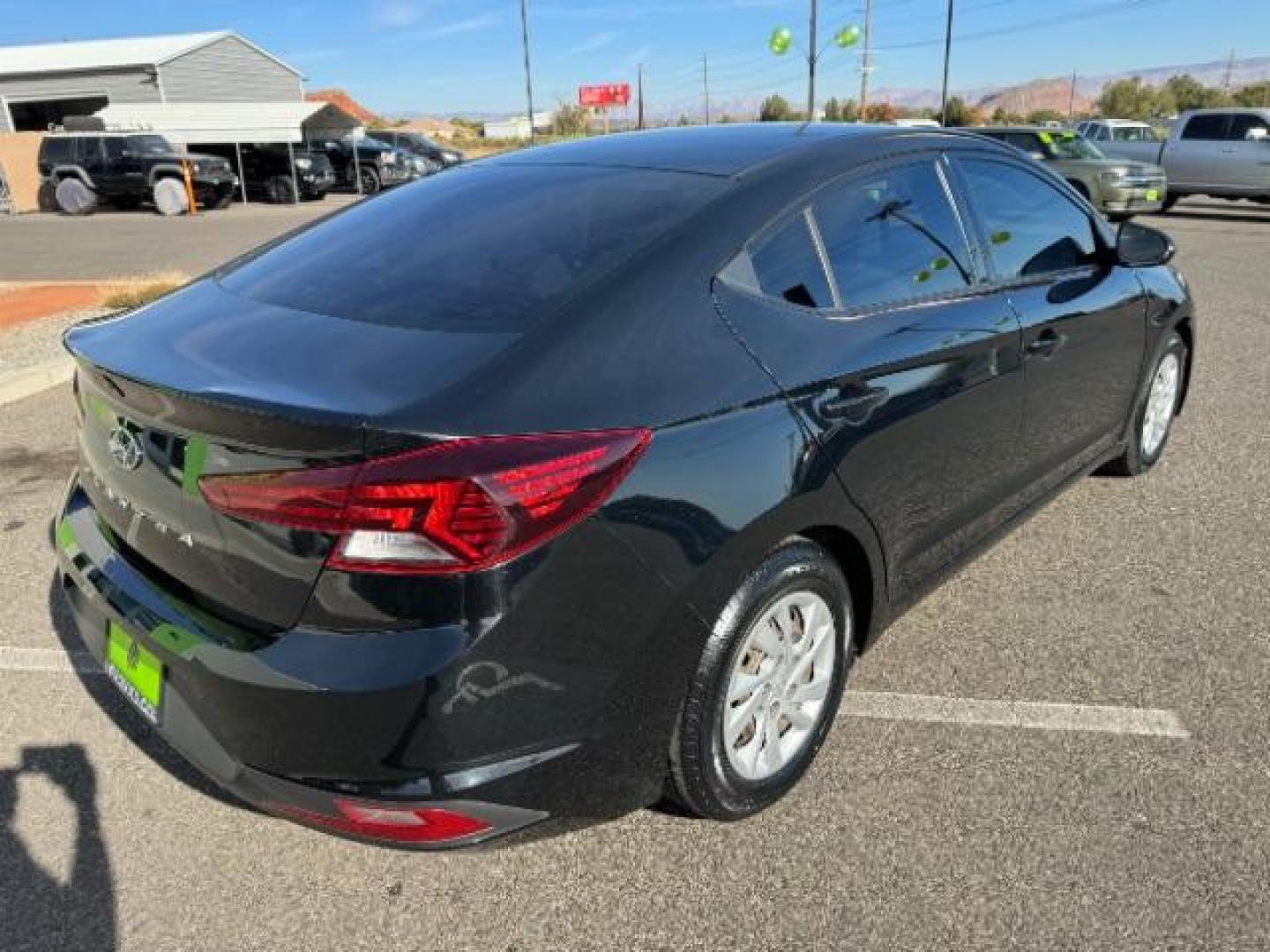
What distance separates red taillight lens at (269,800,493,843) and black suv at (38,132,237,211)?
83.3 feet

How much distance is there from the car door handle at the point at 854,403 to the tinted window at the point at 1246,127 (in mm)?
20362

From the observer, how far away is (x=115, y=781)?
8.69 ft

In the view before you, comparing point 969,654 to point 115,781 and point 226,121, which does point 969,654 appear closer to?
point 115,781

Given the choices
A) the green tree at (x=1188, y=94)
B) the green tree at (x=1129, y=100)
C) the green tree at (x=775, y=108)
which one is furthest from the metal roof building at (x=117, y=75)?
the green tree at (x=1188, y=94)

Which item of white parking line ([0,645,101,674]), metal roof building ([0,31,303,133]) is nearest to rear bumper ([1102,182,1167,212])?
white parking line ([0,645,101,674])

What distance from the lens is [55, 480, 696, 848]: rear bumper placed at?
71.2 inches

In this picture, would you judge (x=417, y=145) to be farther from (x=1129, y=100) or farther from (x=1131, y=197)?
(x=1129, y=100)

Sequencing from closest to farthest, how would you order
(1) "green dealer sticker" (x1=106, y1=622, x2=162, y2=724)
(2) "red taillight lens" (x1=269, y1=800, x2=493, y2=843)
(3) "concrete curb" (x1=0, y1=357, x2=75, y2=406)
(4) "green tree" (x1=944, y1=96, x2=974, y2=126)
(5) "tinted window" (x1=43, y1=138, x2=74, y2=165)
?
(2) "red taillight lens" (x1=269, y1=800, x2=493, y2=843) → (1) "green dealer sticker" (x1=106, y1=622, x2=162, y2=724) → (3) "concrete curb" (x1=0, y1=357, x2=75, y2=406) → (5) "tinted window" (x1=43, y1=138, x2=74, y2=165) → (4) "green tree" (x1=944, y1=96, x2=974, y2=126)

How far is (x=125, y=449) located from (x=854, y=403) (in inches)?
67.1

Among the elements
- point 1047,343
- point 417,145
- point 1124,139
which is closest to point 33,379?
point 1047,343

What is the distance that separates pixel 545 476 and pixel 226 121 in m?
28.4

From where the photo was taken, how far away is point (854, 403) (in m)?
2.46

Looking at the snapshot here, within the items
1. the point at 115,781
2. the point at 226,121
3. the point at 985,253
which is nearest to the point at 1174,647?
the point at 985,253

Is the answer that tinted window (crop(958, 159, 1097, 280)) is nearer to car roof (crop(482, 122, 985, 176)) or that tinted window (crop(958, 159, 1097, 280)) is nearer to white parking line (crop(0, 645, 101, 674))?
car roof (crop(482, 122, 985, 176))
